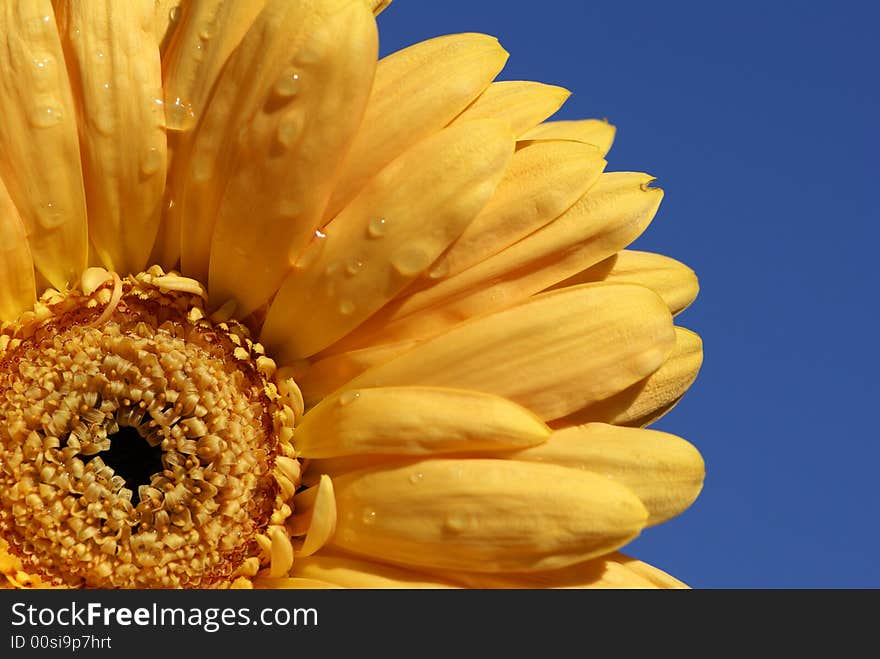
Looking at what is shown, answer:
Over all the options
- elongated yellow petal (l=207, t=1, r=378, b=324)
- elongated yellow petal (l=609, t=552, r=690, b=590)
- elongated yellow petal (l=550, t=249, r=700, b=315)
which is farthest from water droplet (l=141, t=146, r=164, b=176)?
elongated yellow petal (l=609, t=552, r=690, b=590)

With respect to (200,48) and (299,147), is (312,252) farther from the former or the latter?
(200,48)

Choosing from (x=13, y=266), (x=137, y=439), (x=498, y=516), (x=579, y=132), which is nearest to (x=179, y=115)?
(x=13, y=266)

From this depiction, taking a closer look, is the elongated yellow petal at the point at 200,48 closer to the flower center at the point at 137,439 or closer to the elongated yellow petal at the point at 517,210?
the flower center at the point at 137,439

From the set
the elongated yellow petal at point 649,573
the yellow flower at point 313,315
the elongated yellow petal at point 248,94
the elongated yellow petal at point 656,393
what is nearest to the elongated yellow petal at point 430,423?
the yellow flower at point 313,315

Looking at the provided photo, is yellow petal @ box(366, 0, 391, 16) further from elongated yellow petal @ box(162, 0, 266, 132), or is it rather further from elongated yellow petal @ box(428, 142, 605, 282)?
elongated yellow petal @ box(428, 142, 605, 282)

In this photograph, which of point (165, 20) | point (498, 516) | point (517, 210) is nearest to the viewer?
point (498, 516)
